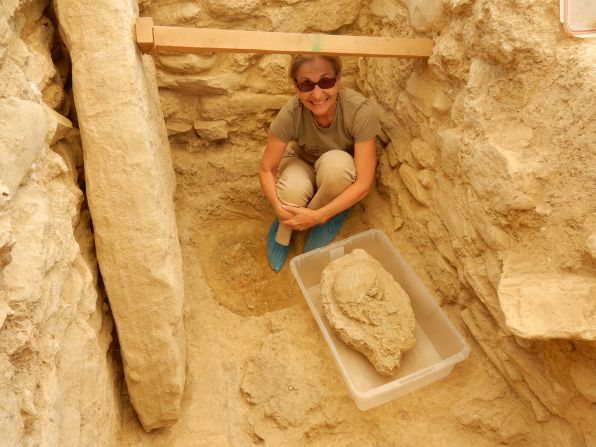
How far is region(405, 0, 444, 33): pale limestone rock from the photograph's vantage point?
1.64 m

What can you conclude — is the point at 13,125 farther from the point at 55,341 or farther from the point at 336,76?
the point at 336,76

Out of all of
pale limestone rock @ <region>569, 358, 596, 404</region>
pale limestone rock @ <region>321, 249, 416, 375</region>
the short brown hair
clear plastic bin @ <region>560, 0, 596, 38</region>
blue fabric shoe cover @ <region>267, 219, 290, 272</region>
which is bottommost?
blue fabric shoe cover @ <region>267, 219, 290, 272</region>

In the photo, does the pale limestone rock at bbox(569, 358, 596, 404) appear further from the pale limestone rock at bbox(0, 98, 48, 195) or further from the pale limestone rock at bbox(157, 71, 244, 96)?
the pale limestone rock at bbox(157, 71, 244, 96)

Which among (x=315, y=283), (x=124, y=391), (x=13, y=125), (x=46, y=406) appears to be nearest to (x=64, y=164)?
(x=13, y=125)

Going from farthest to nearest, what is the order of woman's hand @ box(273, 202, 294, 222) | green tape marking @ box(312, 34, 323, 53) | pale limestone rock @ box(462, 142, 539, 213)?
woman's hand @ box(273, 202, 294, 222)
green tape marking @ box(312, 34, 323, 53)
pale limestone rock @ box(462, 142, 539, 213)

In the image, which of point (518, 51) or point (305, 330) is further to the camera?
point (305, 330)

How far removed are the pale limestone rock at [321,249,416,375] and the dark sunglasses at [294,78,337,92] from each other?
67 cm

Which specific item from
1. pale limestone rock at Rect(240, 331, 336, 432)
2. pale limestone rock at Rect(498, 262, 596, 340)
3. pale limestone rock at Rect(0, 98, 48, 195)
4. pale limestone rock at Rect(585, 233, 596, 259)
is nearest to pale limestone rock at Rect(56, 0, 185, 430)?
pale limestone rock at Rect(0, 98, 48, 195)

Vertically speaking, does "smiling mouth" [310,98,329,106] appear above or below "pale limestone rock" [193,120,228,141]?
above

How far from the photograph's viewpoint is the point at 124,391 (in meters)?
1.58

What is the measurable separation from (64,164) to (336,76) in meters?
1.04

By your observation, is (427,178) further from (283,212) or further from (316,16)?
(316,16)

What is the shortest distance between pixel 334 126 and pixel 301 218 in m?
0.40

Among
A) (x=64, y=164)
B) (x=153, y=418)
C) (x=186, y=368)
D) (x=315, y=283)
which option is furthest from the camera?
(x=315, y=283)
